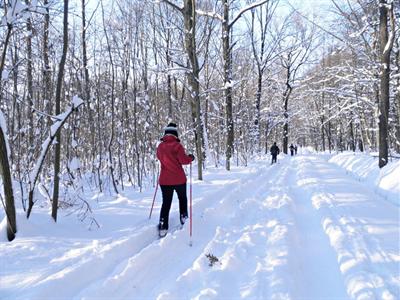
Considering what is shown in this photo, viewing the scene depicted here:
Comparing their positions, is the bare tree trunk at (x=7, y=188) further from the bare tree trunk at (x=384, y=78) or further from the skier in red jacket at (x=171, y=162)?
the bare tree trunk at (x=384, y=78)

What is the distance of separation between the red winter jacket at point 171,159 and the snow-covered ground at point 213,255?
0.95 metres

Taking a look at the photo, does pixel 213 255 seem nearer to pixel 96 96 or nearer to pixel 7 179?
pixel 7 179

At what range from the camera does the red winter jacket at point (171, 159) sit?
22.4ft

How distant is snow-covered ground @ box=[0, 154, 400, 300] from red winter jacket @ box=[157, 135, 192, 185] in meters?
0.95

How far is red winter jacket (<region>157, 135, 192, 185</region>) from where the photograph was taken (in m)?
6.81

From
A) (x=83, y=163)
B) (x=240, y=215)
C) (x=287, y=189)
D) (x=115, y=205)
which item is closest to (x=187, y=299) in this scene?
(x=240, y=215)

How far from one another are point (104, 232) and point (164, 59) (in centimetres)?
1139

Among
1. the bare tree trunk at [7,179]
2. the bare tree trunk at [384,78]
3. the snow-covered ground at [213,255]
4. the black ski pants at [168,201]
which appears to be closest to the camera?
the snow-covered ground at [213,255]

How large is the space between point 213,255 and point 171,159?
2254mm

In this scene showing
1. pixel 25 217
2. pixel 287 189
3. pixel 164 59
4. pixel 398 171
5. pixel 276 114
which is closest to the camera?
pixel 25 217

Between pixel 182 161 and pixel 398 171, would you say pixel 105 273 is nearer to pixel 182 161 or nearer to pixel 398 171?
pixel 182 161

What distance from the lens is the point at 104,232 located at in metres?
6.21

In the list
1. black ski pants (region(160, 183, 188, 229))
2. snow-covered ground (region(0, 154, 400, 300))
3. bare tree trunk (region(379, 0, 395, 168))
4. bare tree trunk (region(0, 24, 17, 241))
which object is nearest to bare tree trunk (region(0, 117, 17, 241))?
bare tree trunk (region(0, 24, 17, 241))

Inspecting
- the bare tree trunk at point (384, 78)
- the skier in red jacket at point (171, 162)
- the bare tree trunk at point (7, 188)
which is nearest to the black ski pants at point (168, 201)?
the skier in red jacket at point (171, 162)
